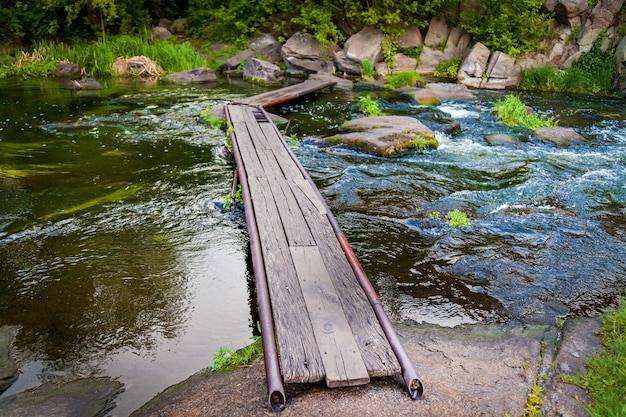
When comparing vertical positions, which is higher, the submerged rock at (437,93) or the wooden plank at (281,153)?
the submerged rock at (437,93)

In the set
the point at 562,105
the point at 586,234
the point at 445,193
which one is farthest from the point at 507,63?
the point at 586,234

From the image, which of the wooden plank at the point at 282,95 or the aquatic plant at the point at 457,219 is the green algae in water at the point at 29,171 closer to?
the wooden plank at the point at 282,95

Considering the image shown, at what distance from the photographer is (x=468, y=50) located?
53.4ft

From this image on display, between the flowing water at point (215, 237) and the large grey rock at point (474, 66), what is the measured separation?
17.8ft

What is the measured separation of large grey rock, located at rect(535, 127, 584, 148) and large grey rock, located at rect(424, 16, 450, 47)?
8674 mm

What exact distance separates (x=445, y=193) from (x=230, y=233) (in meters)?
2.94

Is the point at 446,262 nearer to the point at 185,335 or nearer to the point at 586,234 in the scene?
the point at 586,234

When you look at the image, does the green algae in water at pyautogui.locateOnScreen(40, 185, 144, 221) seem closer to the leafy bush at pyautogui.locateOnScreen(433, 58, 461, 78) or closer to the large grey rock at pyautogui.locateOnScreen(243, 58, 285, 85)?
the large grey rock at pyautogui.locateOnScreen(243, 58, 285, 85)

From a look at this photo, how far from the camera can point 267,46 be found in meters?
18.6

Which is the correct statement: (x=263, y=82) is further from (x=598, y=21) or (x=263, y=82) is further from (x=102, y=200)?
(x=598, y=21)

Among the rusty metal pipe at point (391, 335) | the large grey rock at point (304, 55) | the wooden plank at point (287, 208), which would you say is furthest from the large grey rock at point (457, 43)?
the rusty metal pipe at point (391, 335)

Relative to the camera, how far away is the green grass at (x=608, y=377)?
2.76 meters

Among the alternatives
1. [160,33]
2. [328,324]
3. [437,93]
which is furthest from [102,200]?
[160,33]

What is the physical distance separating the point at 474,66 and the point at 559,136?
6712 mm
